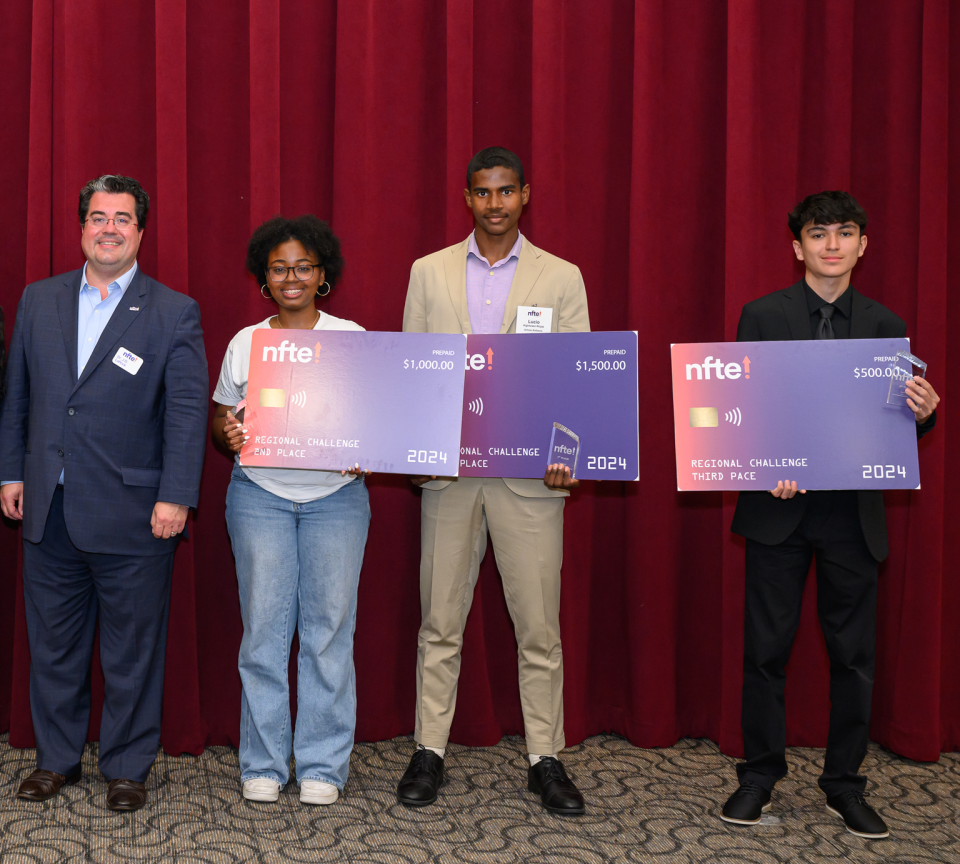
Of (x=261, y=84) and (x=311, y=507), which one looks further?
(x=261, y=84)

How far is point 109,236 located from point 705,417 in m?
1.92

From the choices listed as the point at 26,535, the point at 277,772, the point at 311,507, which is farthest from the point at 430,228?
the point at 277,772

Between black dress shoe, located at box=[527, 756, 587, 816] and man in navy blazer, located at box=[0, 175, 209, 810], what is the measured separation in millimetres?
1237

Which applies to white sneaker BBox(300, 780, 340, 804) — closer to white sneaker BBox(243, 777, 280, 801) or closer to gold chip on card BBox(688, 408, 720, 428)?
white sneaker BBox(243, 777, 280, 801)

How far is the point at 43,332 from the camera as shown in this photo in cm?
262

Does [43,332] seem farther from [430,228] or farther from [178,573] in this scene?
[430,228]

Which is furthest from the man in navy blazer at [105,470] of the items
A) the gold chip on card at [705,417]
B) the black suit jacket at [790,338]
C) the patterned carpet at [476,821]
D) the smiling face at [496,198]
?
the black suit jacket at [790,338]

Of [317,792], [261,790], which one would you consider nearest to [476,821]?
[317,792]

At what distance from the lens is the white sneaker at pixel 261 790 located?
2.67m

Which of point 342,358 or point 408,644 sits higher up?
point 342,358

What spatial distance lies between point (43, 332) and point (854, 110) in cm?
309

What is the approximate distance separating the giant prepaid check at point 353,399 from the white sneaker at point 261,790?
1.02 m

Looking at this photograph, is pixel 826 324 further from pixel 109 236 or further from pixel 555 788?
pixel 109 236

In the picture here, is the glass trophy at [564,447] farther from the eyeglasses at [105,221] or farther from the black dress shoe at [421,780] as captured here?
the eyeglasses at [105,221]
